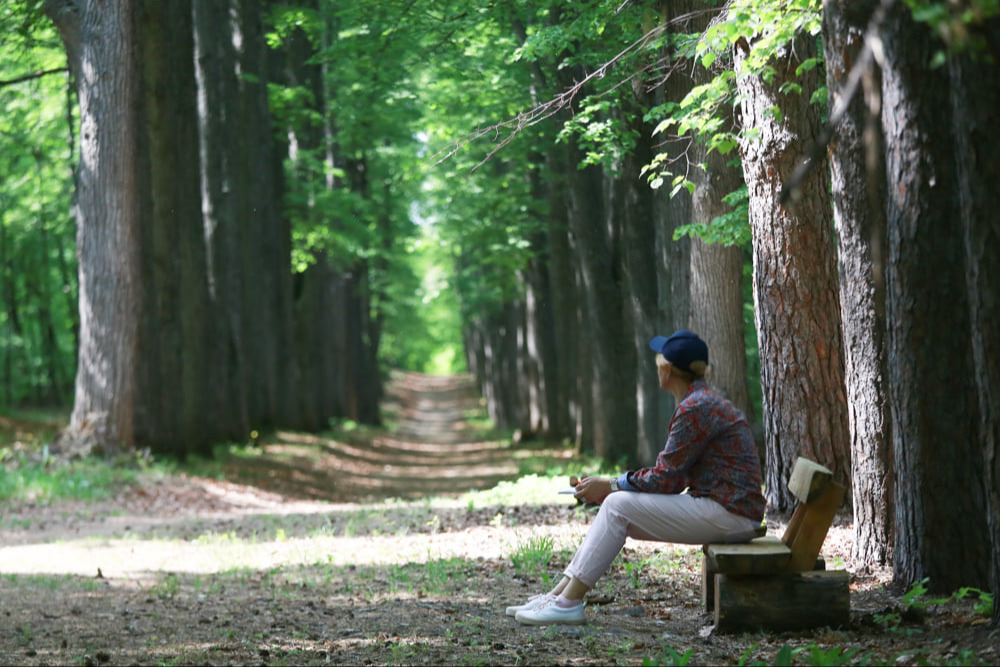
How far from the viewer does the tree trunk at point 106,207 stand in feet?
52.9

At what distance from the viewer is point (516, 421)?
35438 millimetres

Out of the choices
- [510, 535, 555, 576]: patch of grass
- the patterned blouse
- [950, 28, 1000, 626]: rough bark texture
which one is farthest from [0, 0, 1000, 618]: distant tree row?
[510, 535, 555, 576]: patch of grass

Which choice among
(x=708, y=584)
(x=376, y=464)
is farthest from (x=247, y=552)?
(x=376, y=464)

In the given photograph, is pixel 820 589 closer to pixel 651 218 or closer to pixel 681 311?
pixel 681 311

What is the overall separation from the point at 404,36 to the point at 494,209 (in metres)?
7.14

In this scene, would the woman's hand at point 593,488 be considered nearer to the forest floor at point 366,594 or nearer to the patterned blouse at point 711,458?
the patterned blouse at point 711,458

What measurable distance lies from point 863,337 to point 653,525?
7.25 ft

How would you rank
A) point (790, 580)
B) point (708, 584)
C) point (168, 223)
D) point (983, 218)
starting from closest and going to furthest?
point (983, 218), point (790, 580), point (708, 584), point (168, 223)

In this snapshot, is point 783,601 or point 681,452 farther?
point 681,452

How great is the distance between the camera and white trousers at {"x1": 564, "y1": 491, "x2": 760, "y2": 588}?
5.93 m

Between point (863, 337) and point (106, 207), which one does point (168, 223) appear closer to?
point (106, 207)

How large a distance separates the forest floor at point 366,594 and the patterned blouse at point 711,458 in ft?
2.63

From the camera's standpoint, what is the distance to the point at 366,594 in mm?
8266

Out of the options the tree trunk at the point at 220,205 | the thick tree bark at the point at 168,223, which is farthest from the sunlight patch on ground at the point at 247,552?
the tree trunk at the point at 220,205
